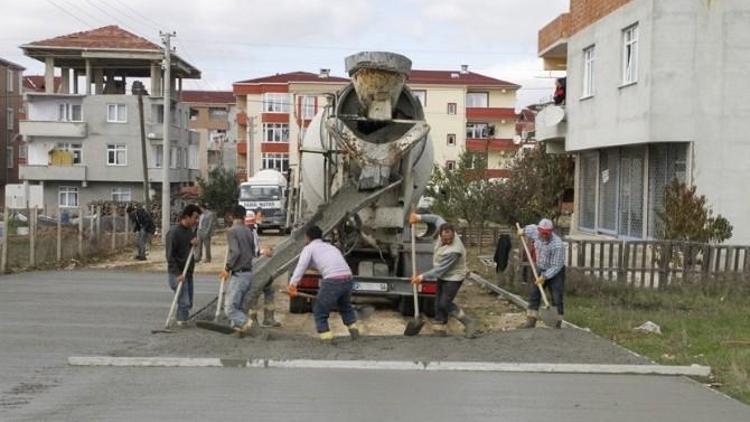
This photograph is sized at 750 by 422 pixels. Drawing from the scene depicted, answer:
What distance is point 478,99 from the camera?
81625 millimetres

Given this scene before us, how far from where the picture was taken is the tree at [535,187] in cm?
3016

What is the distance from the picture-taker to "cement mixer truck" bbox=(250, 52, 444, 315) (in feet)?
42.8

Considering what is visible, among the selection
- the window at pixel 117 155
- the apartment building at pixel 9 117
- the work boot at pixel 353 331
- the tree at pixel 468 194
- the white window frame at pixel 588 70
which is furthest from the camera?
the apartment building at pixel 9 117

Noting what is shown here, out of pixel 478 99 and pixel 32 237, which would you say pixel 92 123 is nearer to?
pixel 478 99

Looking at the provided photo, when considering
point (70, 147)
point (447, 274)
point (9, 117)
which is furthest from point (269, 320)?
point (9, 117)

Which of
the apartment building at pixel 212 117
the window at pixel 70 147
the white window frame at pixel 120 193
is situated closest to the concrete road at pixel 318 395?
the window at pixel 70 147

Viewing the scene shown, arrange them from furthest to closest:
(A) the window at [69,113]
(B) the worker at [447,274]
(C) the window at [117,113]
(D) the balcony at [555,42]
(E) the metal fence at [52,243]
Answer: (C) the window at [117,113] → (A) the window at [69,113] → (D) the balcony at [555,42] → (E) the metal fence at [52,243] → (B) the worker at [447,274]

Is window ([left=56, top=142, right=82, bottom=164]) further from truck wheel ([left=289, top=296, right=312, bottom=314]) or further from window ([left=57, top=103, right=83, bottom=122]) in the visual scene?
truck wheel ([left=289, top=296, right=312, bottom=314])

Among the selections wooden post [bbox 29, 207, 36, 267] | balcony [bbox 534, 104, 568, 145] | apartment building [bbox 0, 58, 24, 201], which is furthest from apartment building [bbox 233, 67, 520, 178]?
wooden post [bbox 29, 207, 36, 267]

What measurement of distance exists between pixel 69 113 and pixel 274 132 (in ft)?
78.2

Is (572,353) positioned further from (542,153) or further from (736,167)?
(542,153)

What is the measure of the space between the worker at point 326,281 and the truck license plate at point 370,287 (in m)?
2.21

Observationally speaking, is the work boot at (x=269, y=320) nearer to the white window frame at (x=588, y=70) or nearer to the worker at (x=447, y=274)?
the worker at (x=447, y=274)

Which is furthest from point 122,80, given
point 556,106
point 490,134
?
point 556,106
